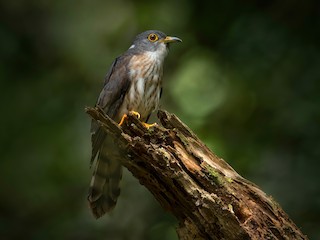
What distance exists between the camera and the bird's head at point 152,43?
5.89m

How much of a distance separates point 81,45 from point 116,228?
2333 mm

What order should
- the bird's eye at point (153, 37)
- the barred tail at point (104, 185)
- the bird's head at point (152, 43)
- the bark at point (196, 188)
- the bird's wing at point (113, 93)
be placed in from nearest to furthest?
the bark at point (196, 188), the barred tail at point (104, 185), the bird's wing at point (113, 93), the bird's head at point (152, 43), the bird's eye at point (153, 37)

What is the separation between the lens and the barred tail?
5273 mm

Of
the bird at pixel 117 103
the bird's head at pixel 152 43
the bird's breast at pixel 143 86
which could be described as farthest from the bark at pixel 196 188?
the bird's head at pixel 152 43

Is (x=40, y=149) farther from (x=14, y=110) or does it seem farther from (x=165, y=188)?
(x=165, y=188)

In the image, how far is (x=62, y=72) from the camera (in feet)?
24.0

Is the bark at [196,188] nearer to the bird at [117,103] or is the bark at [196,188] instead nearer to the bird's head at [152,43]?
the bird at [117,103]

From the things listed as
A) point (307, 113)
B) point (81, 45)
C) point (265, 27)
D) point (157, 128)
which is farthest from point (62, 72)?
point (157, 128)

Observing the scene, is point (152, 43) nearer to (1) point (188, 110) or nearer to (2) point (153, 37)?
(2) point (153, 37)

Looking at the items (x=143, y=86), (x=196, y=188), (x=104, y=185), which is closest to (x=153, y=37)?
(x=143, y=86)

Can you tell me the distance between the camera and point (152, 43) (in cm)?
597

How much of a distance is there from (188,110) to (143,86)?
946 millimetres

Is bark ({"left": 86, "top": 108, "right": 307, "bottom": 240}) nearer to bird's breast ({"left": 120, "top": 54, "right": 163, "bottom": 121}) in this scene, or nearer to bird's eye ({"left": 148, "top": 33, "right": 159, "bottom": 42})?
bird's breast ({"left": 120, "top": 54, "right": 163, "bottom": 121})

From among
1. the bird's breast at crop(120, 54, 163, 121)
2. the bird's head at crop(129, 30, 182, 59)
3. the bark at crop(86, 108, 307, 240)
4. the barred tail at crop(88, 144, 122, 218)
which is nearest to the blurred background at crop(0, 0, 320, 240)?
the bird's head at crop(129, 30, 182, 59)
